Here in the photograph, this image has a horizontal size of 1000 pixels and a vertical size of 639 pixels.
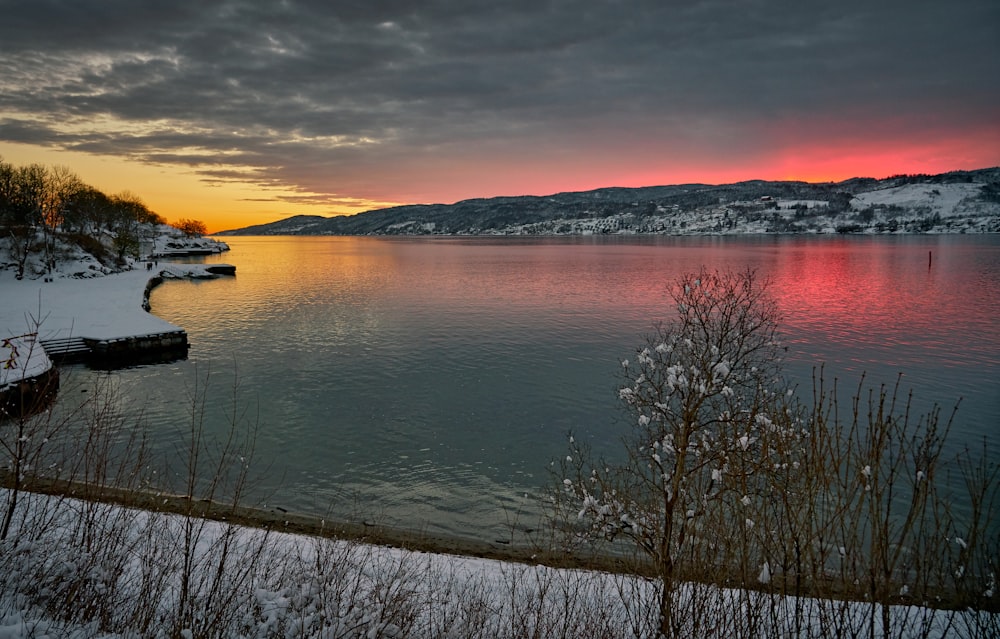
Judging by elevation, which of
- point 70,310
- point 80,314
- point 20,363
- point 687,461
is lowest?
point 687,461

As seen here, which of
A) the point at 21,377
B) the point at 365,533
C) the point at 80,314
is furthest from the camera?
the point at 80,314

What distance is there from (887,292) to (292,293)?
84.8 m

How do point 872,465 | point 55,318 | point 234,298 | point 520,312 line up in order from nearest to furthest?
point 872,465 → point 55,318 → point 520,312 → point 234,298

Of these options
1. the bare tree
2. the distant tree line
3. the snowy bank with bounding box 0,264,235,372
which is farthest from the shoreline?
the distant tree line

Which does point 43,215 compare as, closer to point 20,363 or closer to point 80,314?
point 80,314

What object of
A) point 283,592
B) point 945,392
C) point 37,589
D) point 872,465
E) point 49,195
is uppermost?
point 49,195

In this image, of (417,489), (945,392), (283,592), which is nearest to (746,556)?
(283,592)

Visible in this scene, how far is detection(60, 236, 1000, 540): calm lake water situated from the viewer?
2336cm

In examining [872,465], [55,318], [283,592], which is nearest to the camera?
[872,465]

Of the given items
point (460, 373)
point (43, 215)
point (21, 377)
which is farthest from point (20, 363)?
point (43, 215)

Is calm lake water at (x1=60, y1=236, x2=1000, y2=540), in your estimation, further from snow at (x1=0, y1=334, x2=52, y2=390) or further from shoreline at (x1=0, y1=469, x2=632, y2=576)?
snow at (x1=0, y1=334, x2=52, y2=390)

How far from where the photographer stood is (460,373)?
3859cm

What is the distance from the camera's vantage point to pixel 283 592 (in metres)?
9.82

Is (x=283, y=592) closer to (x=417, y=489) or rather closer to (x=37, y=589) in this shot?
(x=37, y=589)
